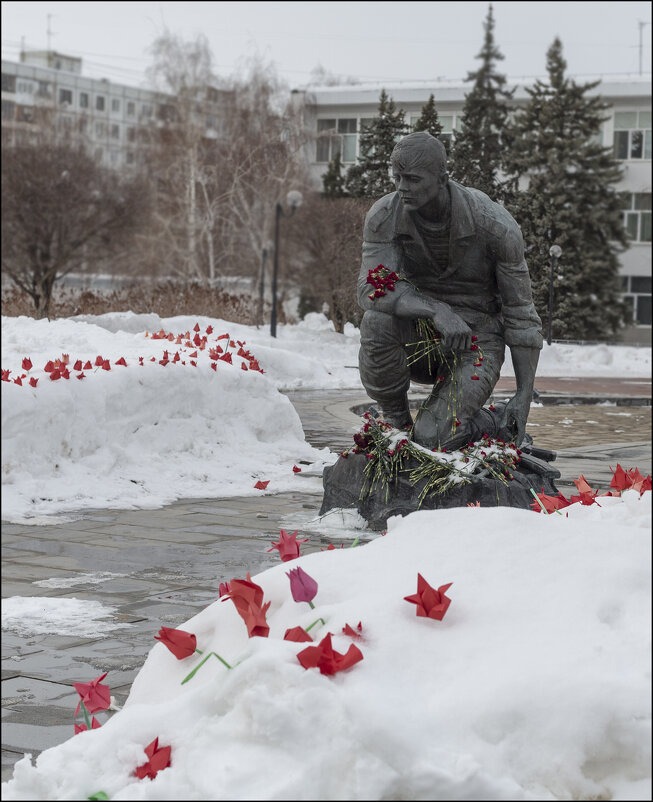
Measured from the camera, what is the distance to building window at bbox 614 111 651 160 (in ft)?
151

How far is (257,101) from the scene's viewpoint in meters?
31.7

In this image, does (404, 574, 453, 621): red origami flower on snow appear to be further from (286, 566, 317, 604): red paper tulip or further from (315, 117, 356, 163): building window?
(315, 117, 356, 163): building window

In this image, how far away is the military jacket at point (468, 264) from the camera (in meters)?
6.07

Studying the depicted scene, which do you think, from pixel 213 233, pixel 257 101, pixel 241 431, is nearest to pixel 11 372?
pixel 241 431

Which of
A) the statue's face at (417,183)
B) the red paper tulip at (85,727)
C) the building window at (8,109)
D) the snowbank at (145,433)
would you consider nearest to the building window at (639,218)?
the building window at (8,109)

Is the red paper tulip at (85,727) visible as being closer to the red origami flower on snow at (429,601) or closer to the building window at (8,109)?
the red origami flower on snow at (429,601)

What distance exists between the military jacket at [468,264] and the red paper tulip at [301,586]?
3.52 meters

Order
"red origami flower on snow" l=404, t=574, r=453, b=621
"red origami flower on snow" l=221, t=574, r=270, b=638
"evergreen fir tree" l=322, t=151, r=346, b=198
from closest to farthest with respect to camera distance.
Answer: "red origami flower on snow" l=404, t=574, r=453, b=621
"red origami flower on snow" l=221, t=574, r=270, b=638
"evergreen fir tree" l=322, t=151, r=346, b=198

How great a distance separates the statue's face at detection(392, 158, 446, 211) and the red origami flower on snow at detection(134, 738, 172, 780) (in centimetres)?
391

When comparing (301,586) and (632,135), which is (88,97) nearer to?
(632,135)

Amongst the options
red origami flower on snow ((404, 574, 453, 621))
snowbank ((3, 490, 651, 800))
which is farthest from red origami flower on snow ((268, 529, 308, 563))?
red origami flower on snow ((404, 574, 453, 621))

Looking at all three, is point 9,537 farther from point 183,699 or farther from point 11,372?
point 183,699

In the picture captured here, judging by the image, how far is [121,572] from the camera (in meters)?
5.37

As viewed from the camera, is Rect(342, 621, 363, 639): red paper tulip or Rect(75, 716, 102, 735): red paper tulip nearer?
Rect(342, 621, 363, 639): red paper tulip
